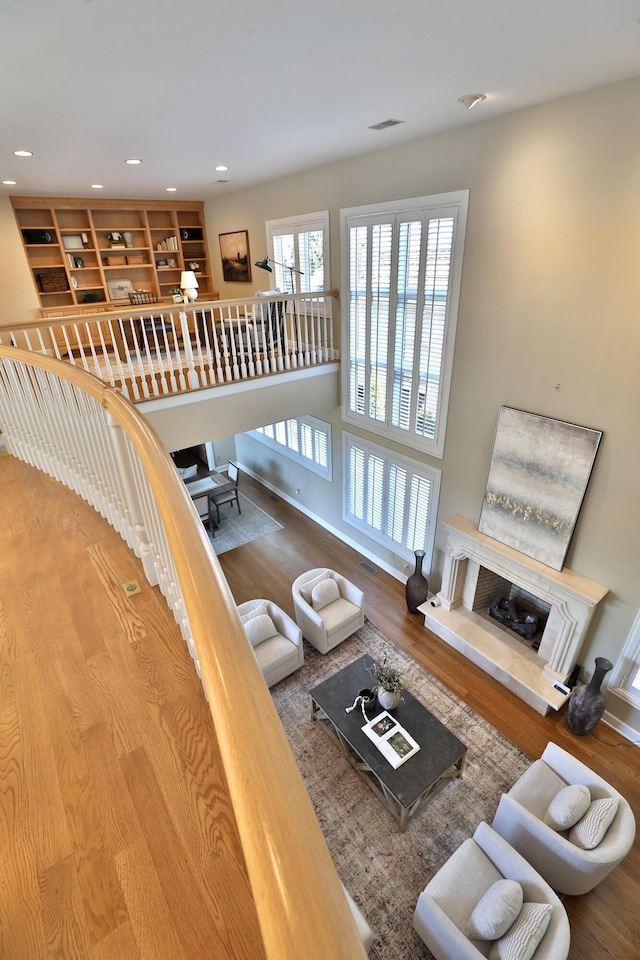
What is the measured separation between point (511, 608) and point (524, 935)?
321 cm

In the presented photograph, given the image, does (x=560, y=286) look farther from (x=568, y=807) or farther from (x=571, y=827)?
(x=571, y=827)

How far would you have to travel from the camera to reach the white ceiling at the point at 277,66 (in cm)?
200

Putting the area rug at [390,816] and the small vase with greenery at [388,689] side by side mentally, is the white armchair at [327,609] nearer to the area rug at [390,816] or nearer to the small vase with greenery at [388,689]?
the area rug at [390,816]

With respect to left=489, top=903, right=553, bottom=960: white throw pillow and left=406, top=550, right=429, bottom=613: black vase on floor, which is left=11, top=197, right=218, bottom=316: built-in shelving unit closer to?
left=406, top=550, right=429, bottom=613: black vase on floor

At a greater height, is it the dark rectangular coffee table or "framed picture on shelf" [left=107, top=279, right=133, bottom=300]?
"framed picture on shelf" [left=107, top=279, right=133, bottom=300]

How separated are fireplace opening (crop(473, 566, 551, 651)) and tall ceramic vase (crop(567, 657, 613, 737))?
768 millimetres

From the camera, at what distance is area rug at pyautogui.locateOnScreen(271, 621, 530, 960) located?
3271 mm

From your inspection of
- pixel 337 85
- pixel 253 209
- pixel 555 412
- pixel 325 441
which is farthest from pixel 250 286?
pixel 555 412

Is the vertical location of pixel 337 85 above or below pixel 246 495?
above

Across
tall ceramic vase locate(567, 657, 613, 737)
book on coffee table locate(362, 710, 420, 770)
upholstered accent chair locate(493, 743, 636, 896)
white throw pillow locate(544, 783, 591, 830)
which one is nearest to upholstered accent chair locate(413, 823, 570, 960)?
upholstered accent chair locate(493, 743, 636, 896)

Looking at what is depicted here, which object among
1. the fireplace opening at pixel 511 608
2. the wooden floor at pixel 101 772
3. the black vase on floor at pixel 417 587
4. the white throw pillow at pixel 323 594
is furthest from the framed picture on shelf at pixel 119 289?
the fireplace opening at pixel 511 608

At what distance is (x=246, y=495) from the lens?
9328mm

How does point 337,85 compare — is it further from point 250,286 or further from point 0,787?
point 250,286

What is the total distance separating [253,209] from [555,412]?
5.59m
